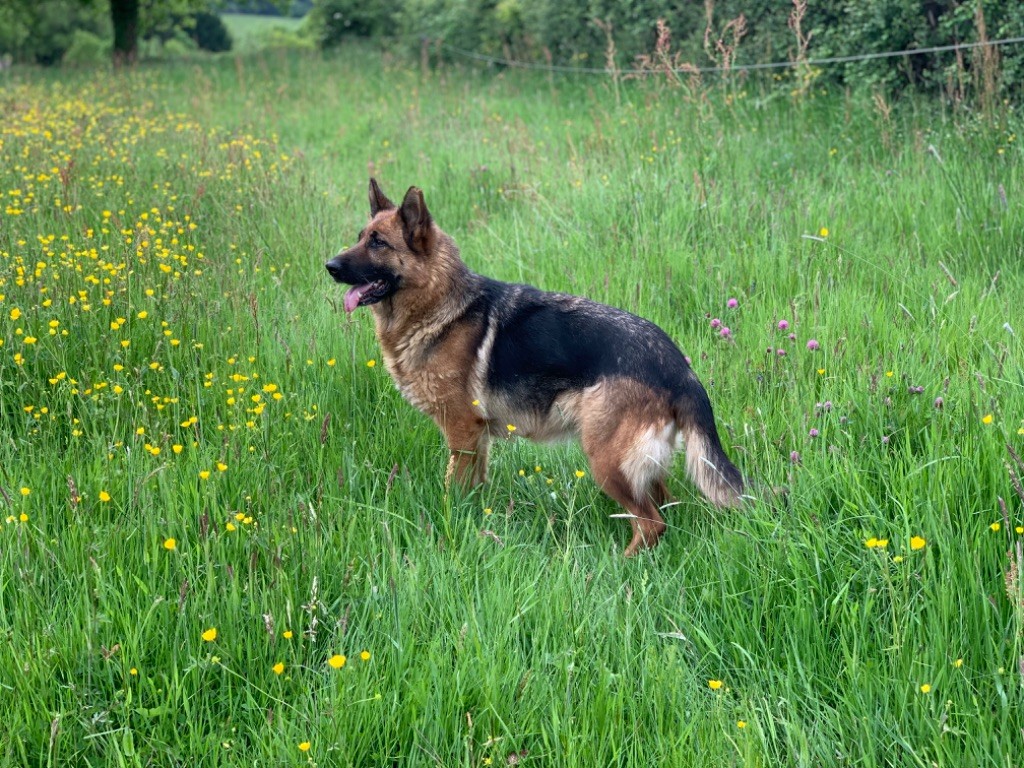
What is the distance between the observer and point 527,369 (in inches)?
151

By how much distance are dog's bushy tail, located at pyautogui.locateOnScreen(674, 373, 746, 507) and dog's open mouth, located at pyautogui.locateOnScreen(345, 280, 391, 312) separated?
1.49m

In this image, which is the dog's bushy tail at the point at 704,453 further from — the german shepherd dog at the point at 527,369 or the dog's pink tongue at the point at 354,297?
the dog's pink tongue at the point at 354,297

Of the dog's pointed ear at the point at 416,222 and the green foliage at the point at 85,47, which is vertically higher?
the green foliage at the point at 85,47

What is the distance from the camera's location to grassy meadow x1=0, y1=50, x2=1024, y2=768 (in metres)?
2.35

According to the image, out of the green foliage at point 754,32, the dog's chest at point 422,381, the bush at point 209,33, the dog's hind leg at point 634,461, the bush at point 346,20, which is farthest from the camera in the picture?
the bush at point 209,33

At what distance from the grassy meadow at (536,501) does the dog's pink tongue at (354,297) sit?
0.38 m

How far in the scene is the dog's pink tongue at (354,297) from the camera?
4.00m

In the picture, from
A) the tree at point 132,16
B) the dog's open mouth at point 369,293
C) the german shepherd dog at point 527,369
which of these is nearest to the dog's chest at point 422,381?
the german shepherd dog at point 527,369

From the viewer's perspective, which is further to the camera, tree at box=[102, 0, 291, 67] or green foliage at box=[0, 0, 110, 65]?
green foliage at box=[0, 0, 110, 65]

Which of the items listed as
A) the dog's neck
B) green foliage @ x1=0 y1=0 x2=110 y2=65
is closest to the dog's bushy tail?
the dog's neck

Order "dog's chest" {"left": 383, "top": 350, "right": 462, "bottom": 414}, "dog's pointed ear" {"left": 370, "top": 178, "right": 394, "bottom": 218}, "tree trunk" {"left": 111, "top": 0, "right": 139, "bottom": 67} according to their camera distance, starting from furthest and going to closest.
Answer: "tree trunk" {"left": 111, "top": 0, "right": 139, "bottom": 67}, "dog's pointed ear" {"left": 370, "top": 178, "right": 394, "bottom": 218}, "dog's chest" {"left": 383, "top": 350, "right": 462, "bottom": 414}

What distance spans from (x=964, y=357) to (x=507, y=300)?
2028mm

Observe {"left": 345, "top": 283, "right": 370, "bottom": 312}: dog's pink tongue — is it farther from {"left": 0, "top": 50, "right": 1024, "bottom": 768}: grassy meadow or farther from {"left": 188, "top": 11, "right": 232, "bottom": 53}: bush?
{"left": 188, "top": 11, "right": 232, "bottom": 53}: bush

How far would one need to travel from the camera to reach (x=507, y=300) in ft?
13.4
